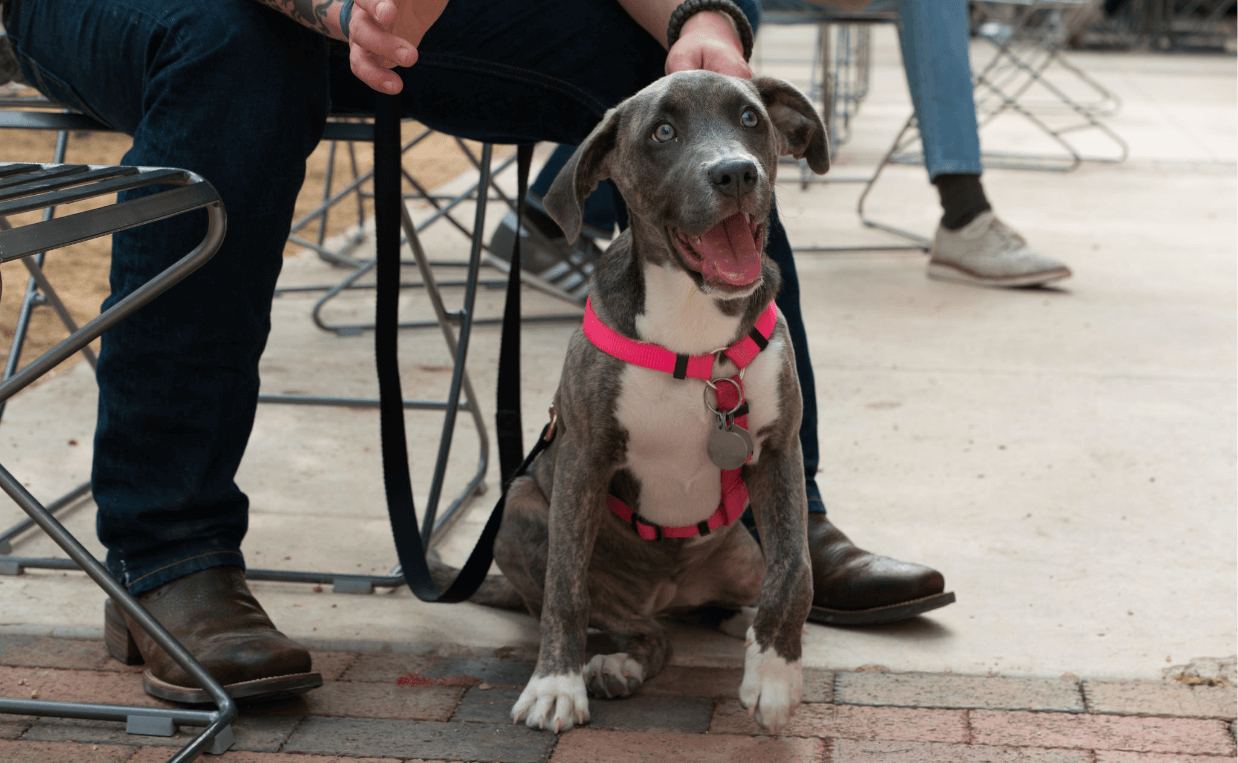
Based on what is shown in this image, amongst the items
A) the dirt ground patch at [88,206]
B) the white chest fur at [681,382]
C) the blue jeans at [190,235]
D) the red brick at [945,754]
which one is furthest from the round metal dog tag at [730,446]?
the dirt ground patch at [88,206]

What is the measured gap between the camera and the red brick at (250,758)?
5.68 ft

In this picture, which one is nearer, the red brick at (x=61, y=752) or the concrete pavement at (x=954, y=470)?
the red brick at (x=61, y=752)

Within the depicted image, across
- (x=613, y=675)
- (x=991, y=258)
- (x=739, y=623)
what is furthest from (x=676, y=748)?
(x=991, y=258)

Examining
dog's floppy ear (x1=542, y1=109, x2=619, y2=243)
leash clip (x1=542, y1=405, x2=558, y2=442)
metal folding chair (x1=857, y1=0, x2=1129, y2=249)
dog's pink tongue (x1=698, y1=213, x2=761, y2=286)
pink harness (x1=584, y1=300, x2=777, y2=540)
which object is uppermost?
dog's floppy ear (x1=542, y1=109, x2=619, y2=243)

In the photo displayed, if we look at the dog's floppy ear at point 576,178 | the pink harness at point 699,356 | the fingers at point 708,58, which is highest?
the fingers at point 708,58

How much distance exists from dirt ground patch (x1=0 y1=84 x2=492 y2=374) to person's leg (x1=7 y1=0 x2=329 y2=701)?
48.8 inches

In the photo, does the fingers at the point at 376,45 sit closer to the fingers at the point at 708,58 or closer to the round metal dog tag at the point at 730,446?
the fingers at the point at 708,58

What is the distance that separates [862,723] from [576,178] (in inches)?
37.3

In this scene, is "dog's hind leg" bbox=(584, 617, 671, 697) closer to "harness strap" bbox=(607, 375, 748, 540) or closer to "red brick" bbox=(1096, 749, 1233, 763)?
"harness strap" bbox=(607, 375, 748, 540)

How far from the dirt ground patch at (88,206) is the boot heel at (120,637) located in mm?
1390

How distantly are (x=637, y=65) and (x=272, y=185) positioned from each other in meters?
0.71

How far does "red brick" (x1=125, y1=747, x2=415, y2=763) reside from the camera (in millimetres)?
1731

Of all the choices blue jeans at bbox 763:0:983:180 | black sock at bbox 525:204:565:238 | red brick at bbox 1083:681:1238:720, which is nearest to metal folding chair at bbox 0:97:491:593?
red brick at bbox 1083:681:1238:720

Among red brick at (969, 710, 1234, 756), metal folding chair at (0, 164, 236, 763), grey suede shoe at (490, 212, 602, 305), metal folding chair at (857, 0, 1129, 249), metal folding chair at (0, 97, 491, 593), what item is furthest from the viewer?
metal folding chair at (857, 0, 1129, 249)
